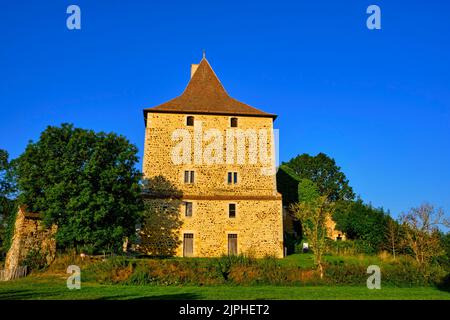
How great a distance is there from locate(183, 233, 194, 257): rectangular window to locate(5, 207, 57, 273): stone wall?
881 centimetres

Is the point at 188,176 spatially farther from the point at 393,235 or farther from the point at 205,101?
the point at 393,235

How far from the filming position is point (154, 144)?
27094 mm

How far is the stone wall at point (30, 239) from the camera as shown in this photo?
60.2ft

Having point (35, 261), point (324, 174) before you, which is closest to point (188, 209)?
point (35, 261)

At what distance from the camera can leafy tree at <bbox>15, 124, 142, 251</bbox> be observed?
734 inches

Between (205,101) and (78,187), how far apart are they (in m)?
12.7

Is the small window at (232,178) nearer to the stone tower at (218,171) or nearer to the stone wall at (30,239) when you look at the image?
the stone tower at (218,171)

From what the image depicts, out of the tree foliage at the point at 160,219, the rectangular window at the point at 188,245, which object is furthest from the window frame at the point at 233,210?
the tree foliage at the point at 160,219

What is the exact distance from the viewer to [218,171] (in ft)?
89.2

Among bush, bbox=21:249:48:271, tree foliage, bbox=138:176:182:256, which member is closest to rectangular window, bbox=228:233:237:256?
tree foliage, bbox=138:176:182:256

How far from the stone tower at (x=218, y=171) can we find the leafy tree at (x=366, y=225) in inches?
272

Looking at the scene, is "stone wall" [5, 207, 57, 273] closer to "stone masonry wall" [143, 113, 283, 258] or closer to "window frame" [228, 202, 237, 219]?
"stone masonry wall" [143, 113, 283, 258]
